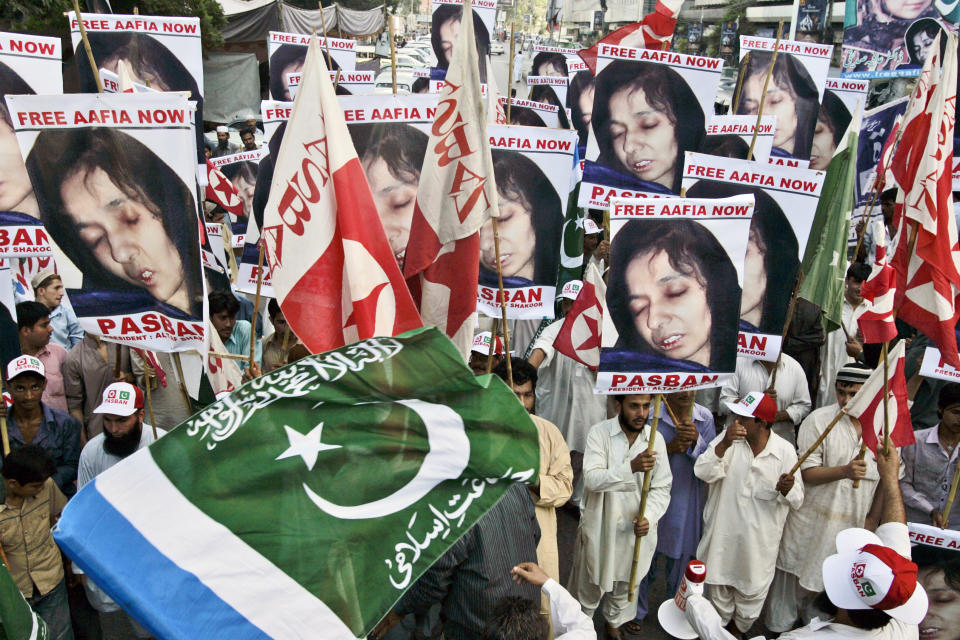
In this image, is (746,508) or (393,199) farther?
(746,508)

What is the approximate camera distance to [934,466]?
4.79 m

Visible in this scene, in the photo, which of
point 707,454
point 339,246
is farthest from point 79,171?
point 707,454

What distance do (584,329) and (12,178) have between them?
3516 mm

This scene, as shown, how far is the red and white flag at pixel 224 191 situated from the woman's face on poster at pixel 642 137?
3.35 meters

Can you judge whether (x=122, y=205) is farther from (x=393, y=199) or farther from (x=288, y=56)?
(x=288, y=56)

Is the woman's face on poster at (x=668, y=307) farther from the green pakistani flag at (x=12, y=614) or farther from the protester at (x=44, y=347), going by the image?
the protester at (x=44, y=347)

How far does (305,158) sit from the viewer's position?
3697 mm

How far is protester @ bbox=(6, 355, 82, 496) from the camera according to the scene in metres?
4.59

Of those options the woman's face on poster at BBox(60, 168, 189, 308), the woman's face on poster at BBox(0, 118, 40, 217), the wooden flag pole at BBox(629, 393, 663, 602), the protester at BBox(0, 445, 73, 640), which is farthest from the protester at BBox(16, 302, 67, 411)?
the wooden flag pole at BBox(629, 393, 663, 602)

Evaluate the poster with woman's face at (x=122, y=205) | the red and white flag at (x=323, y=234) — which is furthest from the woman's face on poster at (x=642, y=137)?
the poster with woman's face at (x=122, y=205)

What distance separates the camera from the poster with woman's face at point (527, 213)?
202 inches

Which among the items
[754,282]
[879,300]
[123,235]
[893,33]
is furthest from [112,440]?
[893,33]

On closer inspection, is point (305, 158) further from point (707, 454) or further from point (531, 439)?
point (707, 454)

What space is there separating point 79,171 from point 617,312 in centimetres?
276
